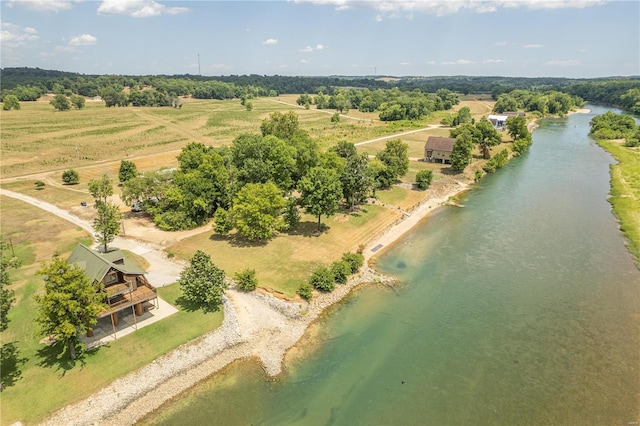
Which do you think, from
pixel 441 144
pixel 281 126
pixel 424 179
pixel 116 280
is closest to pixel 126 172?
pixel 281 126

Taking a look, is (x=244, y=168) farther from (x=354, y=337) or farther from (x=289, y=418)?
(x=289, y=418)

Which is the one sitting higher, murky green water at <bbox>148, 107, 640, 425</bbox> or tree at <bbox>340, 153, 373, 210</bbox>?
tree at <bbox>340, 153, 373, 210</bbox>

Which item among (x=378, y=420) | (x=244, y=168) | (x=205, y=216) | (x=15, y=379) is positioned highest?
(x=244, y=168)

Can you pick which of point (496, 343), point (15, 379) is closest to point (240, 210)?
point (15, 379)

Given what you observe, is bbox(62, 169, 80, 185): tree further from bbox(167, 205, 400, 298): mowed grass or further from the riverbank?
the riverbank

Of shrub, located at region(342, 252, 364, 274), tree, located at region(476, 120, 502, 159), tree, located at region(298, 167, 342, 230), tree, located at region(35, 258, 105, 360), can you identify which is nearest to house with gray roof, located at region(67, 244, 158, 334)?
tree, located at region(35, 258, 105, 360)

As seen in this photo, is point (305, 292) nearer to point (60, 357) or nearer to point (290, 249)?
point (290, 249)
